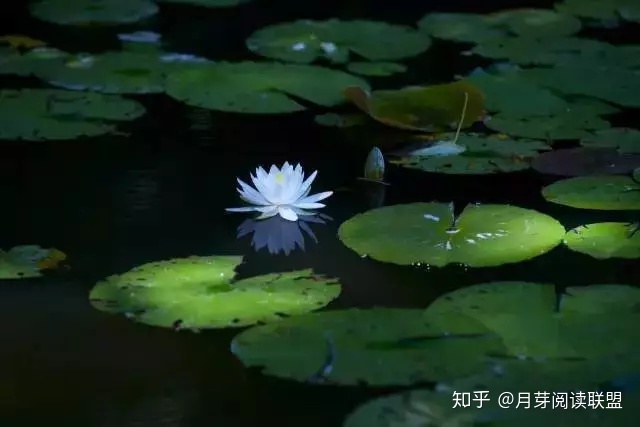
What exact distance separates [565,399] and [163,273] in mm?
537

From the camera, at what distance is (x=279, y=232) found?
1.48m

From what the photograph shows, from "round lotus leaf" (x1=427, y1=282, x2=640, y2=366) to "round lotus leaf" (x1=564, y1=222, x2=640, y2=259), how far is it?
4.5 inches

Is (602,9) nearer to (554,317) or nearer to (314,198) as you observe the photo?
(314,198)

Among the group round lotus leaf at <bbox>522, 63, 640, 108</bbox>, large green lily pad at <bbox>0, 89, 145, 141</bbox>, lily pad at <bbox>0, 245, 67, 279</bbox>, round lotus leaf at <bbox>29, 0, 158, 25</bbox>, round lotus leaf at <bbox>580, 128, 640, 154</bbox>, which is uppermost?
round lotus leaf at <bbox>29, 0, 158, 25</bbox>

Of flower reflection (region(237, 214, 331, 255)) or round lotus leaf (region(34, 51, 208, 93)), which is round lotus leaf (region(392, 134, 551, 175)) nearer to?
flower reflection (region(237, 214, 331, 255))

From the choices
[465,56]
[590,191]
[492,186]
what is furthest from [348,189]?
[465,56]

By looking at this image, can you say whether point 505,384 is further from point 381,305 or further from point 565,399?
point 381,305

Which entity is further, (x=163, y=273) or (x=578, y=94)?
(x=578, y=94)

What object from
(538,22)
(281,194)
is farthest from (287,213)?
(538,22)

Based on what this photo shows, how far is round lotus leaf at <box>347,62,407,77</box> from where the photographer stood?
7.27ft

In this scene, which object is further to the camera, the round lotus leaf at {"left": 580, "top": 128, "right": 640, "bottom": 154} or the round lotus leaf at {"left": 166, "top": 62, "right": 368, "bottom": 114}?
the round lotus leaf at {"left": 166, "top": 62, "right": 368, "bottom": 114}

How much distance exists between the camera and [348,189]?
1.64 m

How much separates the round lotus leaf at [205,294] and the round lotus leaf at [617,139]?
688mm

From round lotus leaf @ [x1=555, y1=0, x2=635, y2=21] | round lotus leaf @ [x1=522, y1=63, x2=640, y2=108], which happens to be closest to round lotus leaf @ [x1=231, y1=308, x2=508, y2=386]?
round lotus leaf @ [x1=522, y1=63, x2=640, y2=108]
